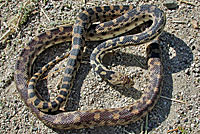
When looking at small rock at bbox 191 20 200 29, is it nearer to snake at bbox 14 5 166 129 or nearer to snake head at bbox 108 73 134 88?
snake at bbox 14 5 166 129

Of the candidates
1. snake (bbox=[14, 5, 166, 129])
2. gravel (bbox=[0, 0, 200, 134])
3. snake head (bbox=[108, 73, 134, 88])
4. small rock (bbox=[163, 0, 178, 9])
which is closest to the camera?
snake (bbox=[14, 5, 166, 129])

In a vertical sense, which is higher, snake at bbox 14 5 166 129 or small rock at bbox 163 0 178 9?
small rock at bbox 163 0 178 9

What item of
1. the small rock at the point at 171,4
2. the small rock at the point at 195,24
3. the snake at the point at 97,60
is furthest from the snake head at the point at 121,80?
the small rock at the point at 171,4

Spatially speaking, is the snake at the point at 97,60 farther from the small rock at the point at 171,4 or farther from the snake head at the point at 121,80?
the small rock at the point at 171,4

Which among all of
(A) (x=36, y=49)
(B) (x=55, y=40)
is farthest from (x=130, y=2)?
(A) (x=36, y=49)

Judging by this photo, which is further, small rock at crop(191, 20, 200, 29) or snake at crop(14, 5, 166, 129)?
small rock at crop(191, 20, 200, 29)

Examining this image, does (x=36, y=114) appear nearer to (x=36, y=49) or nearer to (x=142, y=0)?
(x=36, y=49)

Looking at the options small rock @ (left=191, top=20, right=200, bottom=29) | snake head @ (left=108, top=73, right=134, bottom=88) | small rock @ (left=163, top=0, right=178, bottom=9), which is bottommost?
snake head @ (left=108, top=73, right=134, bottom=88)

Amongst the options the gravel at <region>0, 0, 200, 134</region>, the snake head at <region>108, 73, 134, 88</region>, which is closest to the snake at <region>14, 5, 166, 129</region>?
the snake head at <region>108, 73, 134, 88</region>
